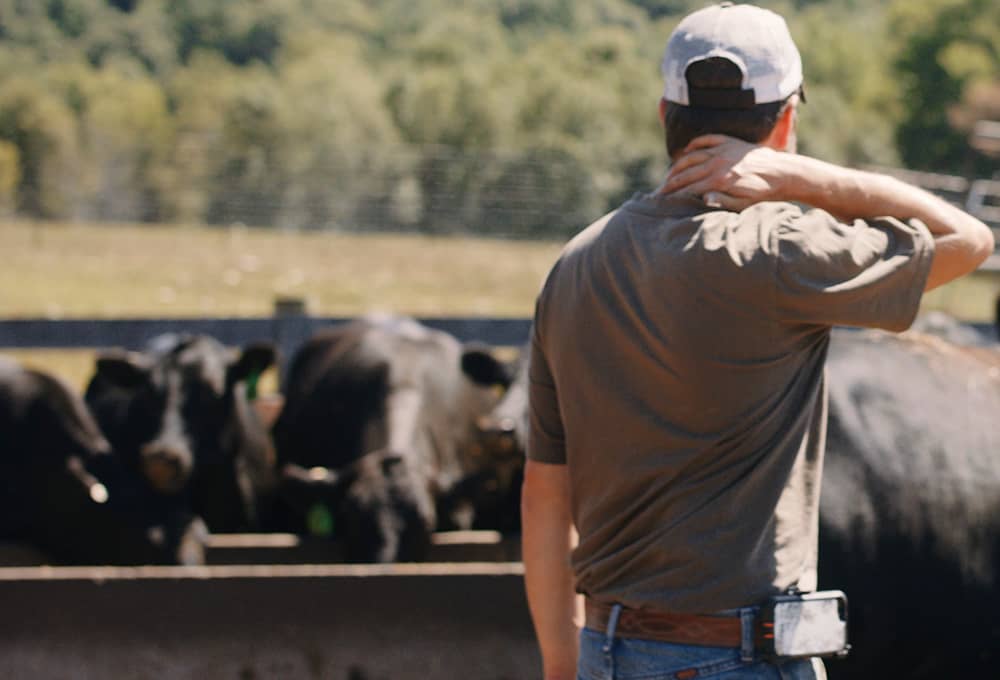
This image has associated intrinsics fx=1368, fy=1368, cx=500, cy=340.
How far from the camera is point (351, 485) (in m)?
6.27

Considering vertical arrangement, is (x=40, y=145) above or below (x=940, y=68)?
above

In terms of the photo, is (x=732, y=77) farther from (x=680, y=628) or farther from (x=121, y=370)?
(x=121, y=370)

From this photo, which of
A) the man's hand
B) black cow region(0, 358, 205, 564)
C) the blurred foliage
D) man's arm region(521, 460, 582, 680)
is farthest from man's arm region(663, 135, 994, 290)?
the blurred foliage

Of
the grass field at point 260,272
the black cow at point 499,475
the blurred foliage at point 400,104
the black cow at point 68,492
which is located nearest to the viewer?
the black cow at point 68,492

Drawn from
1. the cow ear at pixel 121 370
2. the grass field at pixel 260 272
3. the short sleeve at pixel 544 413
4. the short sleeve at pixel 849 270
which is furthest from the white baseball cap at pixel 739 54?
the grass field at pixel 260 272

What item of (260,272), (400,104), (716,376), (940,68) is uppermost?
(716,376)

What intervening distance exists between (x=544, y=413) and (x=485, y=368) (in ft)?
15.3

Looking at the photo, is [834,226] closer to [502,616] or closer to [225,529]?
[502,616]

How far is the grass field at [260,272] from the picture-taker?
1078 inches

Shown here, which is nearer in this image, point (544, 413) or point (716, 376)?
point (716, 376)

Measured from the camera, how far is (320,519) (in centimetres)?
629

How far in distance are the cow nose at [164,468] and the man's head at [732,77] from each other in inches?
168

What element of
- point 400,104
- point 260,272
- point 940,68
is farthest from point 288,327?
point 940,68

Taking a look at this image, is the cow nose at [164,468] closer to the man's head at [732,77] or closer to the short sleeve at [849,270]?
the man's head at [732,77]
